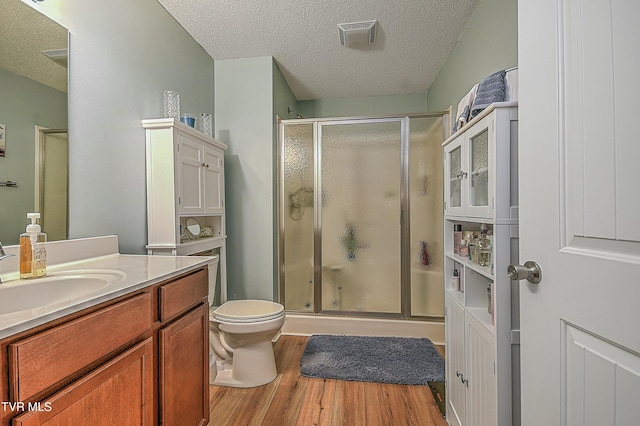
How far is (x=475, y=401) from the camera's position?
1218 millimetres

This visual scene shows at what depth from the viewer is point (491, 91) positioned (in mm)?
1172

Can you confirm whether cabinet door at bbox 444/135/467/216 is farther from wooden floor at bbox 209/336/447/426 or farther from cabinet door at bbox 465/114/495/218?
wooden floor at bbox 209/336/447/426

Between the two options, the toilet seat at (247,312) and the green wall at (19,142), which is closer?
the green wall at (19,142)

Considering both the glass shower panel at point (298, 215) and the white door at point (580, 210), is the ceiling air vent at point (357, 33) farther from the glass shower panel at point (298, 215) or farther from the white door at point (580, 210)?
the white door at point (580, 210)

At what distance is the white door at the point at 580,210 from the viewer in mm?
517

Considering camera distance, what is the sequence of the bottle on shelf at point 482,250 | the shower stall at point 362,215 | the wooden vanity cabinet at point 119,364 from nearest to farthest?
the wooden vanity cabinet at point 119,364
the bottle on shelf at point 482,250
the shower stall at point 362,215

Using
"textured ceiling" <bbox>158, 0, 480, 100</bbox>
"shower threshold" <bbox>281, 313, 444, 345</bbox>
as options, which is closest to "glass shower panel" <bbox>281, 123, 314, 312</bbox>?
"shower threshold" <bbox>281, 313, 444, 345</bbox>

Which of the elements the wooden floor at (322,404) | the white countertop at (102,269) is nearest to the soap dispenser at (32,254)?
the white countertop at (102,269)

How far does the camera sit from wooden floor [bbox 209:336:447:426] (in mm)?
1610

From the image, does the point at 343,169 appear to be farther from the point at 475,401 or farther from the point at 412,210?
the point at 475,401

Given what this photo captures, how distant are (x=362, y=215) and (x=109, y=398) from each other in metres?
2.26

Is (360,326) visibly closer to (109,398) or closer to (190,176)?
(190,176)

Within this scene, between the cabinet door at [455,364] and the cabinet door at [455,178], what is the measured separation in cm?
45

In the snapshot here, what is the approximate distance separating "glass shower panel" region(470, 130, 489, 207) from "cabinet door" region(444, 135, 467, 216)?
55 millimetres
